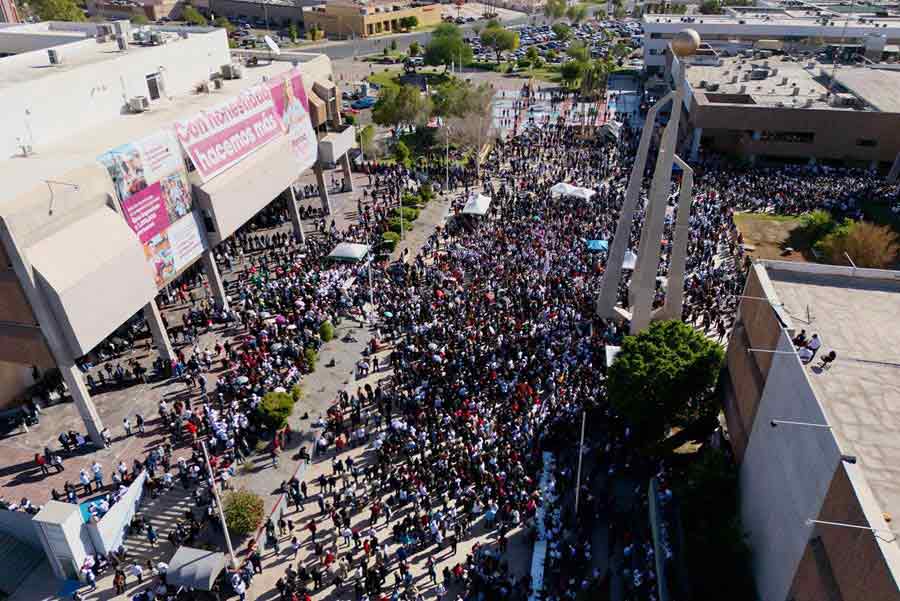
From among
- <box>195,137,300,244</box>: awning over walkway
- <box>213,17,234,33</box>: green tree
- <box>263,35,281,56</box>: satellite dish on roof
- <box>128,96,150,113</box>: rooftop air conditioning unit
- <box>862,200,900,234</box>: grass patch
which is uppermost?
<box>263,35,281,56</box>: satellite dish on roof

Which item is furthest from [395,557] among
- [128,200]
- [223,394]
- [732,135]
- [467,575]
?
[732,135]

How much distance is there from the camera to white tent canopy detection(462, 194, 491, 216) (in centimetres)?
3772

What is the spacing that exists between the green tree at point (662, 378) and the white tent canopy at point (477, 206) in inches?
725

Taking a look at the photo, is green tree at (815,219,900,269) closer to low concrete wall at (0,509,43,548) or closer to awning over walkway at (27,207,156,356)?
awning over walkway at (27,207,156,356)

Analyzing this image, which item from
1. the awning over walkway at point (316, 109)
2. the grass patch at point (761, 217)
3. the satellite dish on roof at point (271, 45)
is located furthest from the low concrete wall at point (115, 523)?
the grass patch at point (761, 217)

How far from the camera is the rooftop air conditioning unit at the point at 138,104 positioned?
28.7 meters

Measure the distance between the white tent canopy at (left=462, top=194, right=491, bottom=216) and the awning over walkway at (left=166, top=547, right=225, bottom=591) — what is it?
24.9m

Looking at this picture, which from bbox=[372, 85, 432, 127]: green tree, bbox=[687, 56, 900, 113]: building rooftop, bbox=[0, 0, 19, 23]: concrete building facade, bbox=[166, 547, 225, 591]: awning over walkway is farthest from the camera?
bbox=[0, 0, 19, 23]: concrete building facade

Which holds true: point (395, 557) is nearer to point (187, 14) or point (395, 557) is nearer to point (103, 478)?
point (103, 478)

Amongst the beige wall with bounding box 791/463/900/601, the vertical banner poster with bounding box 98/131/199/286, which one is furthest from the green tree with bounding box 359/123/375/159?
the beige wall with bounding box 791/463/900/601

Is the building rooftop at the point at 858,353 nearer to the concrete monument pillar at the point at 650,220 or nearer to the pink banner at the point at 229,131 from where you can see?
the concrete monument pillar at the point at 650,220

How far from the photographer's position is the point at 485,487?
19.5m

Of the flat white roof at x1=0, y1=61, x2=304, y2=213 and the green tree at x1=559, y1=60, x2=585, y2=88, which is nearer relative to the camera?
the flat white roof at x1=0, y1=61, x2=304, y2=213

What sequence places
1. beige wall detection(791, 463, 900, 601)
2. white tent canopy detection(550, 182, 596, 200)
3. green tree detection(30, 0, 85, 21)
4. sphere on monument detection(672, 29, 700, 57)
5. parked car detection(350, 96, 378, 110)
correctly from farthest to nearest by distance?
green tree detection(30, 0, 85, 21)
parked car detection(350, 96, 378, 110)
white tent canopy detection(550, 182, 596, 200)
sphere on monument detection(672, 29, 700, 57)
beige wall detection(791, 463, 900, 601)
